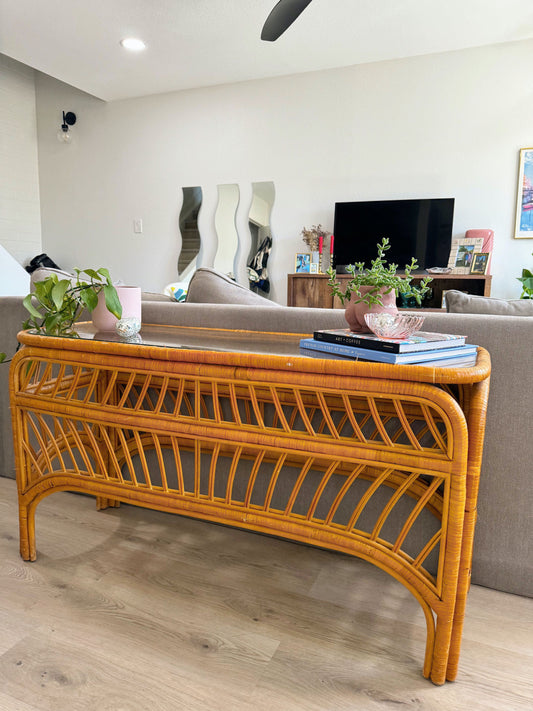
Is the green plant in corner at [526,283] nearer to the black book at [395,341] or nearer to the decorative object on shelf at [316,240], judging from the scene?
the decorative object on shelf at [316,240]

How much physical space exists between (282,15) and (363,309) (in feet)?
6.91

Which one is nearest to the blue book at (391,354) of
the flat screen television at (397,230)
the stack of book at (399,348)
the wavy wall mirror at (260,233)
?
the stack of book at (399,348)

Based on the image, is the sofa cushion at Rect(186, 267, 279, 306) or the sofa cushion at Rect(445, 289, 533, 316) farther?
the sofa cushion at Rect(186, 267, 279, 306)

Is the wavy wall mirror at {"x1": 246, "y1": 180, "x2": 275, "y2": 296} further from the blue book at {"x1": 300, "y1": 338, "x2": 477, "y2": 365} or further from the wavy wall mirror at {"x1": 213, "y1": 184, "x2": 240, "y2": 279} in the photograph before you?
the blue book at {"x1": 300, "y1": 338, "x2": 477, "y2": 365}

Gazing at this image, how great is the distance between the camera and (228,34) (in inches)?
133

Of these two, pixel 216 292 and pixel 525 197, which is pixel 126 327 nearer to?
pixel 216 292

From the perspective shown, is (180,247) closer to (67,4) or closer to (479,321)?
(67,4)

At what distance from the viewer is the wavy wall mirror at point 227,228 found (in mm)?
4359

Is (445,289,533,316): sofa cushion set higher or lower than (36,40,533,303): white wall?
lower

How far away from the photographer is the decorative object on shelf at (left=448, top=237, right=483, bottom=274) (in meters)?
3.56

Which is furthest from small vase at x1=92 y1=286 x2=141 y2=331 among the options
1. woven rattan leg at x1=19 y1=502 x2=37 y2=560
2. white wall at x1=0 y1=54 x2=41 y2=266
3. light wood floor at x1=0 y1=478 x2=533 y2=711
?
white wall at x1=0 y1=54 x2=41 y2=266

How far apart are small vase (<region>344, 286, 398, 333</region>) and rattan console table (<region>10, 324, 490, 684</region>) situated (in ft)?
0.45

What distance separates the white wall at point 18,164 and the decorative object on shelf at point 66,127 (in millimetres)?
340

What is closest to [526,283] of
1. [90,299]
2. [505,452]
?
[505,452]
